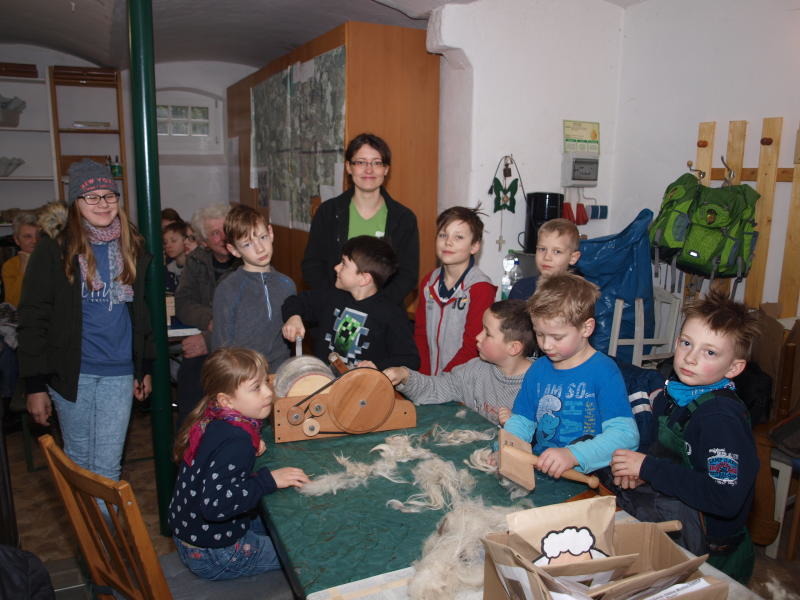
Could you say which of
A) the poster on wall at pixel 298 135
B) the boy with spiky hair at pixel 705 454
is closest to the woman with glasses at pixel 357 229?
the poster on wall at pixel 298 135

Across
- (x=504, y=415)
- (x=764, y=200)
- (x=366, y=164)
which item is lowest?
(x=504, y=415)

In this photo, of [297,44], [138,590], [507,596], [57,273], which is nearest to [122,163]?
[297,44]

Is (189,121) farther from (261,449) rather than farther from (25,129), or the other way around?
(261,449)

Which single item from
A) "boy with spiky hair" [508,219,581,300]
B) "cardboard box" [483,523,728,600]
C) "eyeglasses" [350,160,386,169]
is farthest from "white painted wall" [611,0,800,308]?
"cardboard box" [483,523,728,600]

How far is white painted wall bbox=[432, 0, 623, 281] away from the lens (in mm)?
4188

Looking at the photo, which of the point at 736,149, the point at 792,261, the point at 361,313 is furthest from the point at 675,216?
the point at 361,313

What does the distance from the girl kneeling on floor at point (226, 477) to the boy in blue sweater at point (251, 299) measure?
2.86 feet

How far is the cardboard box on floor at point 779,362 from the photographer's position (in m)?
3.09

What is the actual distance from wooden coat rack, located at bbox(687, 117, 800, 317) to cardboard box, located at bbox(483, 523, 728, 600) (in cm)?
271

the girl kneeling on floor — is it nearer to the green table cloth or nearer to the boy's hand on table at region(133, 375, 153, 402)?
the green table cloth

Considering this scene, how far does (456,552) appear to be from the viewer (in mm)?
1365

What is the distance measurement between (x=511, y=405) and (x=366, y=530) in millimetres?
999

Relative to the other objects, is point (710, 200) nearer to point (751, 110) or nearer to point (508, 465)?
point (751, 110)

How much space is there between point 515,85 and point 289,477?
348 centimetres
